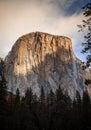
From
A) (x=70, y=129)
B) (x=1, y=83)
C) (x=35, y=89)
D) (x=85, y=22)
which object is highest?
(x=35, y=89)

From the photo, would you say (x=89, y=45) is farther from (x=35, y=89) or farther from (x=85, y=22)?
(x=35, y=89)

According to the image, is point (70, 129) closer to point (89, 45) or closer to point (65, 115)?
point (65, 115)

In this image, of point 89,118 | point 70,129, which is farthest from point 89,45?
point 89,118

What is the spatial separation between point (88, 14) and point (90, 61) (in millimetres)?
2739

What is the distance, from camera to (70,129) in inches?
2044

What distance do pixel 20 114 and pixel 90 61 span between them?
124 ft

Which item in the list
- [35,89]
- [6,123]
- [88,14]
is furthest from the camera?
[35,89]

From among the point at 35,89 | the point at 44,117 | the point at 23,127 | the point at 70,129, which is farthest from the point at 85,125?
the point at 35,89

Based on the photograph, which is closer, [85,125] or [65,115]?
[85,125]

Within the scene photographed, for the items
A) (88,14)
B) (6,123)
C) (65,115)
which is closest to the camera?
(88,14)

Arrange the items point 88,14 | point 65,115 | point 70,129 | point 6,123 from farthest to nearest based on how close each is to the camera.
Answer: point 65,115 → point 70,129 → point 6,123 → point 88,14

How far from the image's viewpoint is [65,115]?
184ft

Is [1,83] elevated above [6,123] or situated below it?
above

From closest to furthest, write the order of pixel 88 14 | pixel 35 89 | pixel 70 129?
1. pixel 88 14
2. pixel 70 129
3. pixel 35 89
